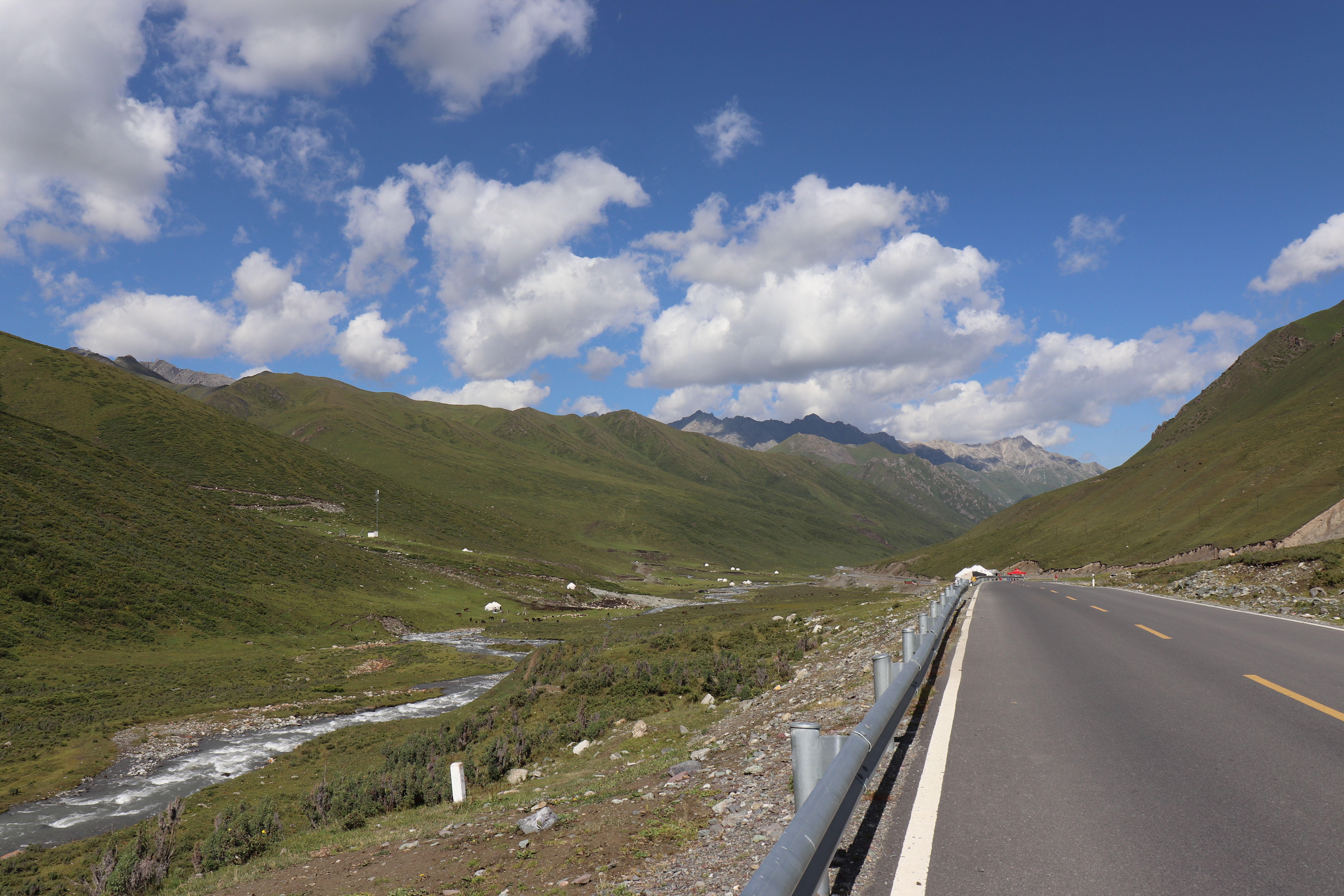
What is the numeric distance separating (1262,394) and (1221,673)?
19270cm

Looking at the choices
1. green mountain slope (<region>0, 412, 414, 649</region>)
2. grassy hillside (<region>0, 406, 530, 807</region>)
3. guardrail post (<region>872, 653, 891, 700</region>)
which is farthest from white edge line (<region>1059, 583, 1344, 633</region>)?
green mountain slope (<region>0, 412, 414, 649</region>)

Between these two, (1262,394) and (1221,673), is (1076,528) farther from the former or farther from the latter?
(1221,673)

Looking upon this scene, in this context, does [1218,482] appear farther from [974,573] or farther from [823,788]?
[823,788]

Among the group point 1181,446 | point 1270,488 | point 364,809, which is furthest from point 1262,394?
point 364,809

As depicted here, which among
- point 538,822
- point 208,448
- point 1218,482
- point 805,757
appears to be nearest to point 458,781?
point 538,822

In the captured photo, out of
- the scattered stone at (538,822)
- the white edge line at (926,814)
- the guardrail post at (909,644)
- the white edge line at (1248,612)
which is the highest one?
the guardrail post at (909,644)

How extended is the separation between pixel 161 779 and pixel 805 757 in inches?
1250

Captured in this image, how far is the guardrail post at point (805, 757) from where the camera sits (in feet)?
17.8

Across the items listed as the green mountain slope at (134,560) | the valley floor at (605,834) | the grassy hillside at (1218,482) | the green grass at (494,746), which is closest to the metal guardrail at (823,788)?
the valley floor at (605,834)

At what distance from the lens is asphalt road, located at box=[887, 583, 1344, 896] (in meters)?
5.09

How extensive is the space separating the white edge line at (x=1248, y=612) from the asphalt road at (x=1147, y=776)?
4.66m

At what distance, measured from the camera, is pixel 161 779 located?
84.0 feet

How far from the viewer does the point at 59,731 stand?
1199 inches

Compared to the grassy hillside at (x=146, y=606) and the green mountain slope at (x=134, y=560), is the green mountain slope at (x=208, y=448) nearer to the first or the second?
the green mountain slope at (x=134, y=560)
